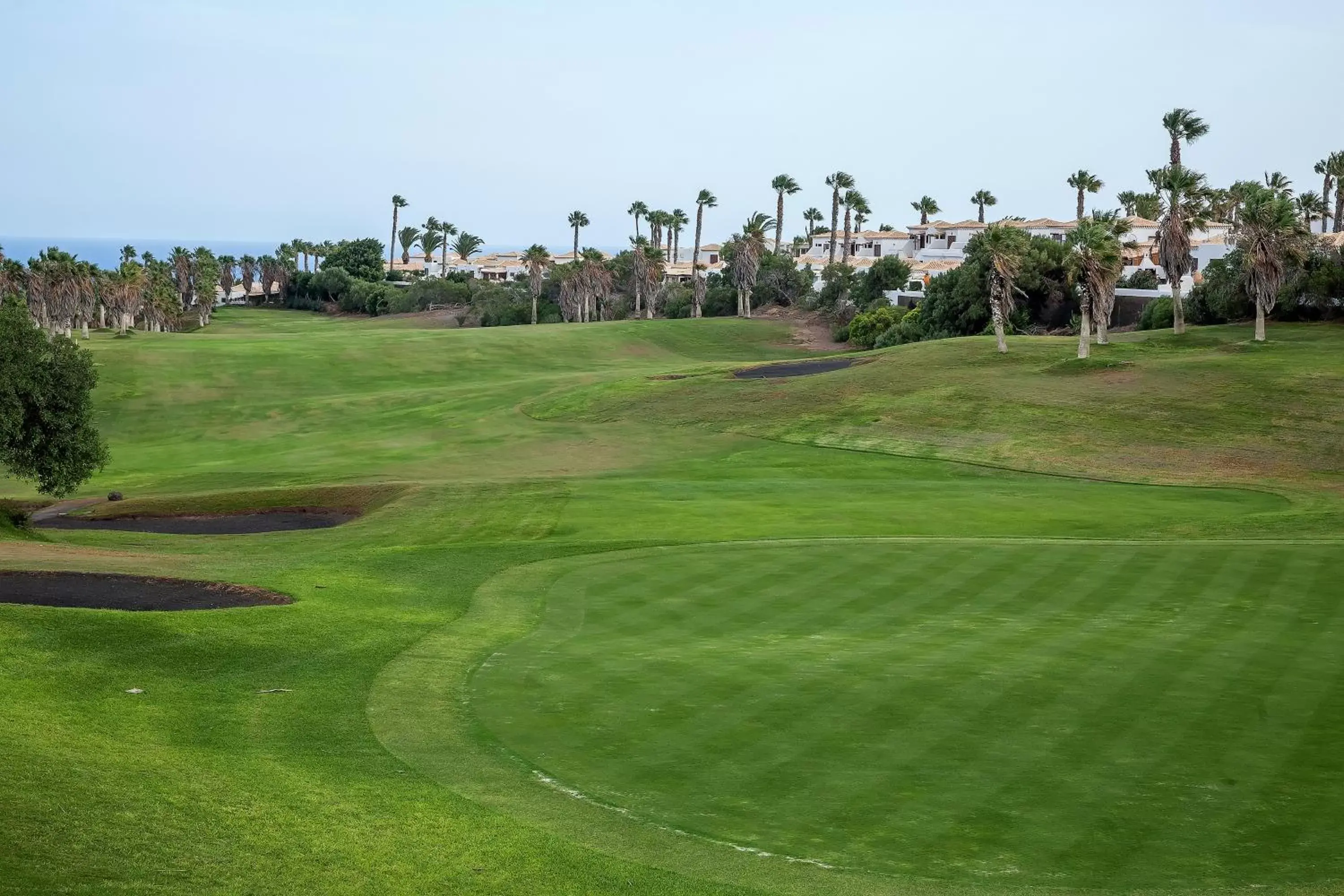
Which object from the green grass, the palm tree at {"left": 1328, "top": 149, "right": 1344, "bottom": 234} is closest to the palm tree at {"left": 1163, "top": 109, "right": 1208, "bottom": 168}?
the palm tree at {"left": 1328, "top": 149, "right": 1344, "bottom": 234}

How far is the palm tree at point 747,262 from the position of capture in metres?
126

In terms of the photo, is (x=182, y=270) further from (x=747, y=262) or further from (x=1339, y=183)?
(x=1339, y=183)

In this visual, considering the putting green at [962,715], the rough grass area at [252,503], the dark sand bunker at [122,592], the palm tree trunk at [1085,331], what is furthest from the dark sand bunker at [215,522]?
the palm tree trunk at [1085,331]

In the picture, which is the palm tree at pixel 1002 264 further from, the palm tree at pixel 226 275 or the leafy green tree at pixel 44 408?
the palm tree at pixel 226 275

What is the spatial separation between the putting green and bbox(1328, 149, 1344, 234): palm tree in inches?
4300

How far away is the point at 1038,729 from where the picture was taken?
52.5ft

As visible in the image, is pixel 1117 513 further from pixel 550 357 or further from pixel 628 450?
pixel 550 357

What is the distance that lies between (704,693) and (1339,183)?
143 meters

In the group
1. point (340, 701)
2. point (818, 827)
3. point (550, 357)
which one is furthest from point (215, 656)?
point (550, 357)

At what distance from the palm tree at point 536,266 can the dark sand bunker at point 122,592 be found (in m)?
107

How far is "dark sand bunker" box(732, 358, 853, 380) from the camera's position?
7494 cm

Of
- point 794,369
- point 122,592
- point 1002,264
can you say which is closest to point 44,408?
point 122,592

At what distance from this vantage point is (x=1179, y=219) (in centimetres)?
6969

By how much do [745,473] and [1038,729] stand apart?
111ft
